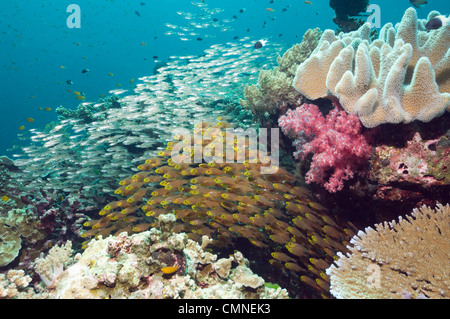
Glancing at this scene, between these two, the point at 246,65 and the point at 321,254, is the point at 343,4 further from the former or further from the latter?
the point at 321,254

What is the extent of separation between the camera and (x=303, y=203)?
451 cm

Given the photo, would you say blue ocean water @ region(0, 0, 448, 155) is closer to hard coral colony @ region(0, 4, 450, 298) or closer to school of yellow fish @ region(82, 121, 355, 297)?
hard coral colony @ region(0, 4, 450, 298)

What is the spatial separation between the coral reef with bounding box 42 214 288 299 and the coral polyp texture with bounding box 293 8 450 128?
292 cm

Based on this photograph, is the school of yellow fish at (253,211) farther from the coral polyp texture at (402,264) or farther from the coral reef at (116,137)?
the coral reef at (116,137)

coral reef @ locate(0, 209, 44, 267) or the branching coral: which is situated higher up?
coral reef @ locate(0, 209, 44, 267)

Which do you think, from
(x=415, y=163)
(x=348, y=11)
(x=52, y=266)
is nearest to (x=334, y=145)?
(x=415, y=163)

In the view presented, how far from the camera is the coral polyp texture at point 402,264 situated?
2564mm

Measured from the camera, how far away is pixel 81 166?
798 cm

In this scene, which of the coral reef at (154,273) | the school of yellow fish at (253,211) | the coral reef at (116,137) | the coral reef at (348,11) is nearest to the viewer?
the coral reef at (154,273)

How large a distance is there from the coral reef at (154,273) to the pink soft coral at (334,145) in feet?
6.34

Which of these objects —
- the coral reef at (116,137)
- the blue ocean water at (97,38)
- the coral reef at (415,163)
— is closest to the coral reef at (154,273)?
the coral reef at (415,163)

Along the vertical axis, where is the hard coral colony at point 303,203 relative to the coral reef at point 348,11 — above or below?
below

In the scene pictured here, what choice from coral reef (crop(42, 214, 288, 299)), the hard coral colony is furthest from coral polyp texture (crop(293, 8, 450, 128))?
coral reef (crop(42, 214, 288, 299))

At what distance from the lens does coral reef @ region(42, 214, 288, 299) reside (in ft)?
9.02
